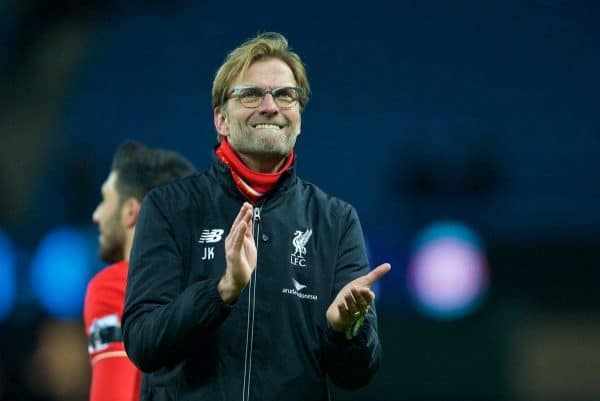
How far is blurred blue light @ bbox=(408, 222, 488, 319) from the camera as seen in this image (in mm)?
11398

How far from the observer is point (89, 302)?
3.38m

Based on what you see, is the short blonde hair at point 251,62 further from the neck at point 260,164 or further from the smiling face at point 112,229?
the smiling face at point 112,229

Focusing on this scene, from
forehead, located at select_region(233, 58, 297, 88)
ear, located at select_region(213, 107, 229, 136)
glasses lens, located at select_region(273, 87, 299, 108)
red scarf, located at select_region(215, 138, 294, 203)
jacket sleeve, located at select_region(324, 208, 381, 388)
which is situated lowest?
jacket sleeve, located at select_region(324, 208, 381, 388)

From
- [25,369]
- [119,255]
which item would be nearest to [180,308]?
[119,255]

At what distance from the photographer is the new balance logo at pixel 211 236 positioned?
8.52 ft

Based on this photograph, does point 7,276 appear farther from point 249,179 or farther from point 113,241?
point 249,179

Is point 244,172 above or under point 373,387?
above

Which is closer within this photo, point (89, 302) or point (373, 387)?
point (89, 302)

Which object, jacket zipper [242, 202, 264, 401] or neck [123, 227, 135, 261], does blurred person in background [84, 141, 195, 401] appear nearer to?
neck [123, 227, 135, 261]

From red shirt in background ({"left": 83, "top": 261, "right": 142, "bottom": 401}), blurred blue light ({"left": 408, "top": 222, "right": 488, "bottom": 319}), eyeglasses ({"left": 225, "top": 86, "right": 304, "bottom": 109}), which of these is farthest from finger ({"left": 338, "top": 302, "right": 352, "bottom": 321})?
blurred blue light ({"left": 408, "top": 222, "right": 488, "bottom": 319})

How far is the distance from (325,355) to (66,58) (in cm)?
1161

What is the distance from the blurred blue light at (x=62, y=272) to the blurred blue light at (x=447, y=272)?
11.0 feet

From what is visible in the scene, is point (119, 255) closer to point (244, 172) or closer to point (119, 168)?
point (119, 168)

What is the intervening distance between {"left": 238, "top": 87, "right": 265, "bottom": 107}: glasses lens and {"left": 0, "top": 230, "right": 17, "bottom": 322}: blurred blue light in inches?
327
